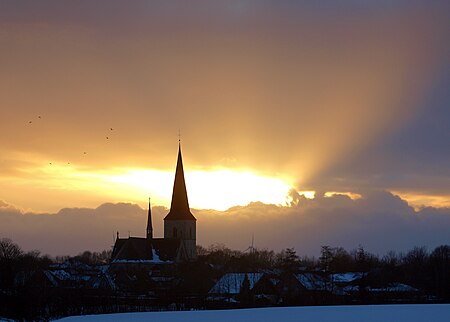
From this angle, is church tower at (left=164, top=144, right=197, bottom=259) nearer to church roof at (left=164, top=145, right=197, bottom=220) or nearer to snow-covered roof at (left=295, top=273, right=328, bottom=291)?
church roof at (left=164, top=145, right=197, bottom=220)

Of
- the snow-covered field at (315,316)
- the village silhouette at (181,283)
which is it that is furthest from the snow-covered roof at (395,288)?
the snow-covered field at (315,316)

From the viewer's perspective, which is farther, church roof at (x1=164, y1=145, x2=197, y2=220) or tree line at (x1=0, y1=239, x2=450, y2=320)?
church roof at (x1=164, y1=145, x2=197, y2=220)

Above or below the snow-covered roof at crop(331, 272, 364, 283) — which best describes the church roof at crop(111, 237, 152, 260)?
above

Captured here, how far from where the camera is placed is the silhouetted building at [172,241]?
141000 mm

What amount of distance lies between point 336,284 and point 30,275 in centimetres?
3835

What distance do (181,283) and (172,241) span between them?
3349cm

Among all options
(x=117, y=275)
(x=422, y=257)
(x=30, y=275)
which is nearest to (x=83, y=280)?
(x=117, y=275)

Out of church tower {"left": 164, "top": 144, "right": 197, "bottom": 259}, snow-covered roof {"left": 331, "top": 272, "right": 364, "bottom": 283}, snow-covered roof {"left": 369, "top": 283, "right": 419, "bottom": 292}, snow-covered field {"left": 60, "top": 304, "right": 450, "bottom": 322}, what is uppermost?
church tower {"left": 164, "top": 144, "right": 197, "bottom": 259}

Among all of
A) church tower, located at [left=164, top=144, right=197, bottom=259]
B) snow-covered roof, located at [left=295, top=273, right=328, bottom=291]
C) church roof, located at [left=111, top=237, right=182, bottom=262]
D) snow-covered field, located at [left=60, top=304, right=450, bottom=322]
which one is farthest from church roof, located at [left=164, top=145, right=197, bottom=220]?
snow-covered field, located at [left=60, top=304, right=450, bottom=322]

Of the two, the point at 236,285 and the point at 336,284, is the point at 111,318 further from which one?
the point at 336,284

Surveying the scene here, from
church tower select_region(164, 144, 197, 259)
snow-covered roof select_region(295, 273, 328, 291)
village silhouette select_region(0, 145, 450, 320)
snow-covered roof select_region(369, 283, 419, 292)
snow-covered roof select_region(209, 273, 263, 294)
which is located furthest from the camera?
church tower select_region(164, 144, 197, 259)

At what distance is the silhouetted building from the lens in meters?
141

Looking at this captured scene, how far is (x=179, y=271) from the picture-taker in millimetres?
120562

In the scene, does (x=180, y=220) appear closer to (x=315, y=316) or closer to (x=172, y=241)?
(x=172, y=241)
